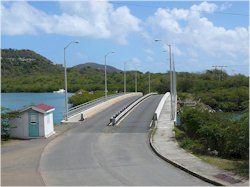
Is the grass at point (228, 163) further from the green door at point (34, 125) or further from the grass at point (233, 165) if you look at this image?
the green door at point (34, 125)

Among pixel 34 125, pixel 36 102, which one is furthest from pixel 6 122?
pixel 36 102

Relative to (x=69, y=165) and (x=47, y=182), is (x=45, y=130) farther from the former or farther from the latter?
(x=47, y=182)

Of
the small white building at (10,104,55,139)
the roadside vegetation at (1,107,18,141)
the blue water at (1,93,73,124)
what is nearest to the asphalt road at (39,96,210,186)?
the small white building at (10,104,55,139)

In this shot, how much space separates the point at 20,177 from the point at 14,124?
12513 mm

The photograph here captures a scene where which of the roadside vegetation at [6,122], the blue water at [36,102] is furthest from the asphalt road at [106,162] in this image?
the blue water at [36,102]

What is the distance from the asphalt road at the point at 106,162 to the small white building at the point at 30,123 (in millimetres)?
1346

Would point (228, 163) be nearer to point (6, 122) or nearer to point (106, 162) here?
point (106, 162)

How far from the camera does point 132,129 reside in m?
35.1

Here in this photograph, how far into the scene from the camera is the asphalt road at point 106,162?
16.5m

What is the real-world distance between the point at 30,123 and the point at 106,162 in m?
10.3

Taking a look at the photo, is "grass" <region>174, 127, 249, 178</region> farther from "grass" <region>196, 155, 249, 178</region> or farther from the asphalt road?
the asphalt road

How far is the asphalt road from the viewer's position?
1647 centimetres

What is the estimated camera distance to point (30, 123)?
2945cm

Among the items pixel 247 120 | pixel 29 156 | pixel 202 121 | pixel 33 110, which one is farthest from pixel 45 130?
pixel 247 120
